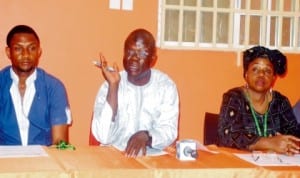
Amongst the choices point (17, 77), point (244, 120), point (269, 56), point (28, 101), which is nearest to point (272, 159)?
point (244, 120)

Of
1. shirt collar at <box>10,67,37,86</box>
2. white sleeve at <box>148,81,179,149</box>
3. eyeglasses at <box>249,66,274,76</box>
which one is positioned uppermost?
eyeglasses at <box>249,66,274,76</box>

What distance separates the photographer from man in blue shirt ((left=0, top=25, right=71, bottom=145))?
10.2 ft

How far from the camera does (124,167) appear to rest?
2.14 metres

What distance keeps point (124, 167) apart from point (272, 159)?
76cm

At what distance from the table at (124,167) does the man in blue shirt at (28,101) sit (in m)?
0.73

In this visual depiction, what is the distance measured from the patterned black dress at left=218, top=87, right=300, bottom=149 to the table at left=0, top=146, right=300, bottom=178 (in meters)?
0.43

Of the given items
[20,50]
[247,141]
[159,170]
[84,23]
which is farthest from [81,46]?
[159,170]

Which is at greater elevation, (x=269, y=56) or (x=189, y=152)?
(x=269, y=56)

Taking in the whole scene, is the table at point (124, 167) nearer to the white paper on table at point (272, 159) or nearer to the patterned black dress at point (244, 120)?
the white paper on table at point (272, 159)

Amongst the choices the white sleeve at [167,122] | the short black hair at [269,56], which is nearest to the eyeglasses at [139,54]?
the white sleeve at [167,122]

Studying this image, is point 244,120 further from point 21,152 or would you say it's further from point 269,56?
point 21,152

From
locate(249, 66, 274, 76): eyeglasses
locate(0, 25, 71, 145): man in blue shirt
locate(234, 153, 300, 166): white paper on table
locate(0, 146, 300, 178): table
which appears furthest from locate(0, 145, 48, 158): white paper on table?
locate(249, 66, 274, 76): eyeglasses

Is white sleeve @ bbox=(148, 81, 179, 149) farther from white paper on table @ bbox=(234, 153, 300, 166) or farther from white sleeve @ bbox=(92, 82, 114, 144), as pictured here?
white paper on table @ bbox=(234, 153, 300, 166)

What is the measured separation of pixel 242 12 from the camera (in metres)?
4.11
